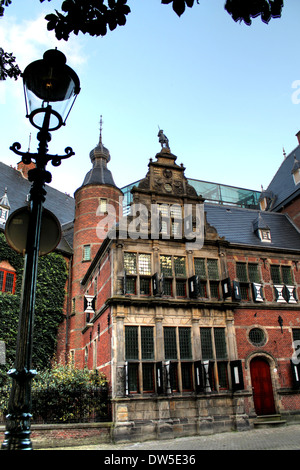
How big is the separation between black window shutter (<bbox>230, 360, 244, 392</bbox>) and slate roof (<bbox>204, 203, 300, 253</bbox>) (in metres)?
6.27

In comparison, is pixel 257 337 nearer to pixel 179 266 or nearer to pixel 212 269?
pixel 212 269

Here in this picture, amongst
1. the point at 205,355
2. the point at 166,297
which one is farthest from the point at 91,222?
the point at 205,355

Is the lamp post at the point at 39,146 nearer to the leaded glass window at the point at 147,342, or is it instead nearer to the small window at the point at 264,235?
the leaded glass window at the point at 147,342

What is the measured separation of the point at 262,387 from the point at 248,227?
8.88 meters

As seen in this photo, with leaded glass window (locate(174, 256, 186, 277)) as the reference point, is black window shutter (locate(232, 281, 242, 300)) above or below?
below

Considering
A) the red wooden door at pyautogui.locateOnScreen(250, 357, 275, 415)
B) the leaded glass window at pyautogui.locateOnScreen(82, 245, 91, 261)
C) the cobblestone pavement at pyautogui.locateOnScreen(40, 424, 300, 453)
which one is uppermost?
the leaded glass window at pyautogui.locateOnScreen(82, 245, 91, 261)

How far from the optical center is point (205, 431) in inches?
566

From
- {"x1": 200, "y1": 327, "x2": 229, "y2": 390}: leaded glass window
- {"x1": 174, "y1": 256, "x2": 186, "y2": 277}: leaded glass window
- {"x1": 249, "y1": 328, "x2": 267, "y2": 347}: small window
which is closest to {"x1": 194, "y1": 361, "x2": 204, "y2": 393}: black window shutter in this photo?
{"x1": 200, "y1": 327, "x2": 229, "y2": 390}: leaded glass window

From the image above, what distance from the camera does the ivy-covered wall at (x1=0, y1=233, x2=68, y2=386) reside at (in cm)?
2114

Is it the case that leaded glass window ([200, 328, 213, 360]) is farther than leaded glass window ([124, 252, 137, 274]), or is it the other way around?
leaded glass window ([124, 252, 137, 274])

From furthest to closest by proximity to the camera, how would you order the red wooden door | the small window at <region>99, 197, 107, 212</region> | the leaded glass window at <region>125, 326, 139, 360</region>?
the small window at <region>99, 197, 107, 212</region> → the red wooden door → the leaded glass window at <region>125, 326, 139, 360</region>

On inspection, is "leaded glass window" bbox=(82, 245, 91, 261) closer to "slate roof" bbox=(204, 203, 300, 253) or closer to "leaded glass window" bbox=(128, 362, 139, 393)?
"slate roof" bbox=(204, 203, 300, 253)
